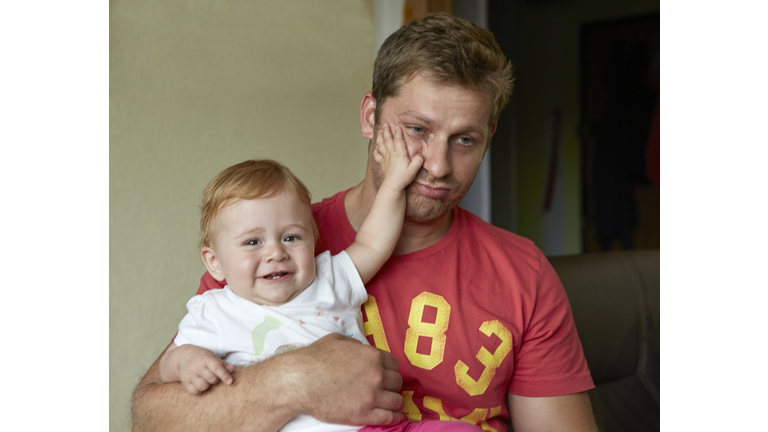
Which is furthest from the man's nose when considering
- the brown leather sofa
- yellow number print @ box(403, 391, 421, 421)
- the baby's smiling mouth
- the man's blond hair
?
the brown leather sofa

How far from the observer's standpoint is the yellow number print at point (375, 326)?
1.31 m

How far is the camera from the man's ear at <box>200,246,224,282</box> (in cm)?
127

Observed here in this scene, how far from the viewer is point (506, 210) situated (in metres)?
4.36

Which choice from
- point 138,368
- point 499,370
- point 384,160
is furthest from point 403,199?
point 138,368

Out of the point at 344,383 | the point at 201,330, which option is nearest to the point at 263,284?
the point at 201,330

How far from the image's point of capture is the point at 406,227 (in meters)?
1.41

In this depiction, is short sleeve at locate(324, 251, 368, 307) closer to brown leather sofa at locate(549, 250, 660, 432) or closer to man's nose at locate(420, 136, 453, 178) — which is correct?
man's nose at locate(420, 136, 453, 178)

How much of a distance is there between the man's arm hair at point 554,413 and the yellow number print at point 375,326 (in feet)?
1.24

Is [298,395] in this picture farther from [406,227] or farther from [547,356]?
[547,356]

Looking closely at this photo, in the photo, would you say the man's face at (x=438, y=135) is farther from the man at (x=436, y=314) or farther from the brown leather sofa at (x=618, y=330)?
the brown leather sofa at (x=618, y=330)

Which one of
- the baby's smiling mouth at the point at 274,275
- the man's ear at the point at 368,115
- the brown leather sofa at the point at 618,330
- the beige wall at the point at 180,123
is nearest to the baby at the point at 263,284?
the baby's smiling mouth at the point at 274,275

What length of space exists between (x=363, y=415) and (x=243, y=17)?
1.59 meters

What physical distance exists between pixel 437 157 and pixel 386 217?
174 millimetres

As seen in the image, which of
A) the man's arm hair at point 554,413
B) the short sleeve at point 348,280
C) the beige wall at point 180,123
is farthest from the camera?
the beige wall at point 180,123
